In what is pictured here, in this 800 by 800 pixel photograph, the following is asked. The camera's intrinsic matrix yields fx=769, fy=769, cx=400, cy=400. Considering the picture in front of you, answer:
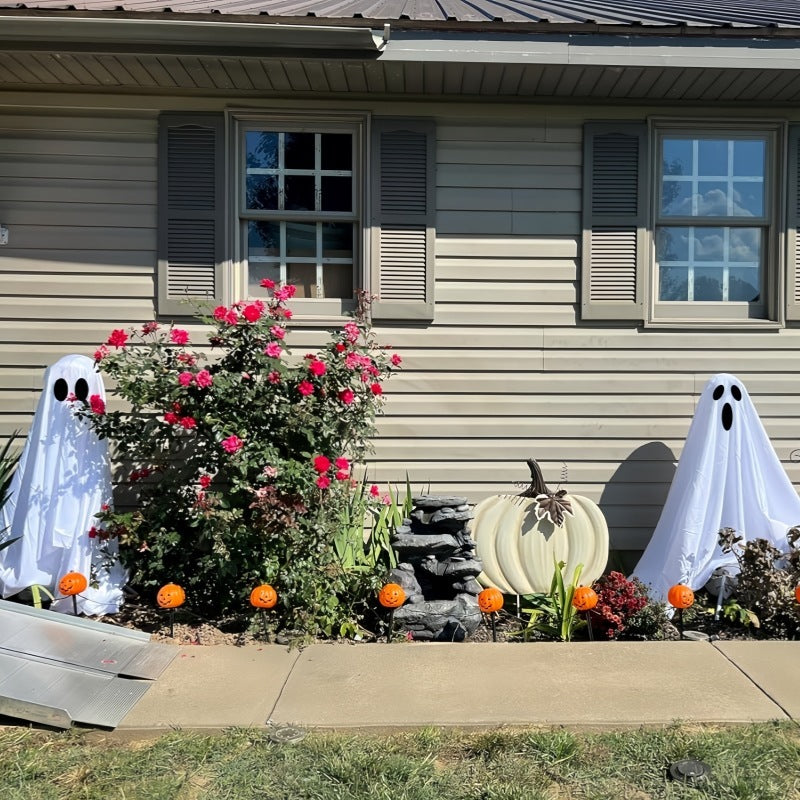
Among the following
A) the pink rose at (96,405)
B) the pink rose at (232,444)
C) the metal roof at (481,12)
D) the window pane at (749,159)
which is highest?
the metal roof at (481,12)

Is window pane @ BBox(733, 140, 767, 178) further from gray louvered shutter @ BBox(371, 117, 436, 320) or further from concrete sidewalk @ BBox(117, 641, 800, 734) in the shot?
concrete sidewalk @ BBox(117, 641, 800, 734)

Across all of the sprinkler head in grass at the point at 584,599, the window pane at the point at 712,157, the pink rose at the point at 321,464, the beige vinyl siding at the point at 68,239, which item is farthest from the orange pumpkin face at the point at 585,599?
the beige vinyl siding at the point at 68,239

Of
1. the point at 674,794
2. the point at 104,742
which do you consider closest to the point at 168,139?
the point at 104,742

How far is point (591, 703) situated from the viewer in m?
3.27

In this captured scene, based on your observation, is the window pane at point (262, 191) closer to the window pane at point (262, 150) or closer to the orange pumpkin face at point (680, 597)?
the window pane at point (262, 150)

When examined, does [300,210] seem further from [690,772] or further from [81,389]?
[690,772]

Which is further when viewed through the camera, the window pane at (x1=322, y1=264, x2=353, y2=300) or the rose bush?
the window pane at (x1=322, y1=264, x2=353, y2=300)

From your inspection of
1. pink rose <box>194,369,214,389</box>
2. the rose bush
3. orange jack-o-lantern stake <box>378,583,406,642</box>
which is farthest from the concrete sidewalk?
pink rose <box>194,369,214,389</box>

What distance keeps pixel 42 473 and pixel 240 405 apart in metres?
1.30

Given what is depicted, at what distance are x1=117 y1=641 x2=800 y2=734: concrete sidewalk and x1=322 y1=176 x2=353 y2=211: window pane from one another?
300cm

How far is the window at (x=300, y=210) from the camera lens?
5223mm

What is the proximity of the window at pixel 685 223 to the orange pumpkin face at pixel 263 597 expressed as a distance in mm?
2872

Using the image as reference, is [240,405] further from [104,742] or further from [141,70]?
[141,70]

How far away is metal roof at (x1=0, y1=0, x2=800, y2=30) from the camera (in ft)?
14.6
